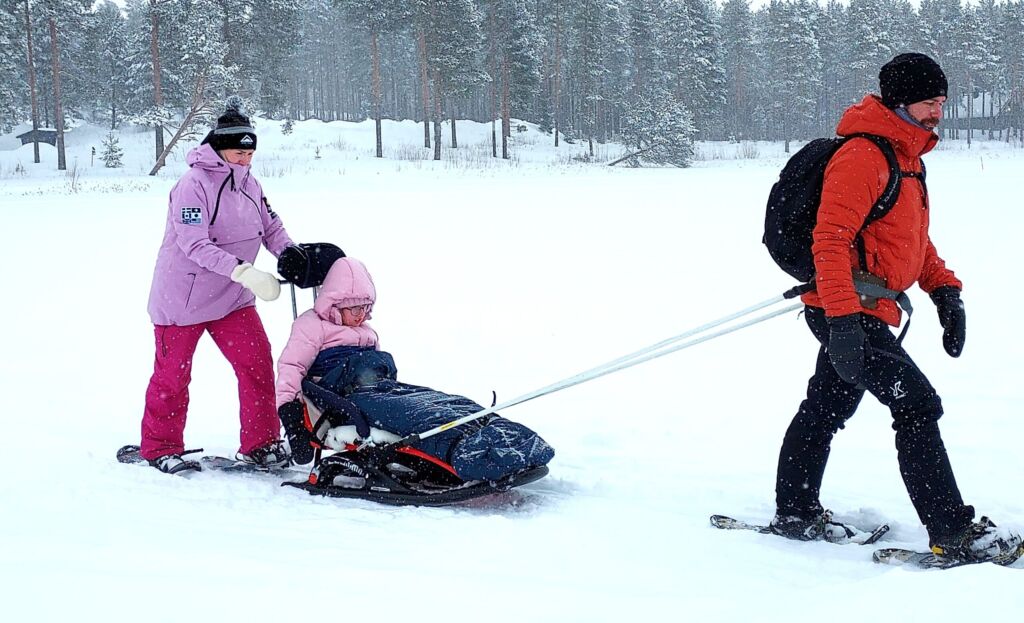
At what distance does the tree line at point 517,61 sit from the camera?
3719cm

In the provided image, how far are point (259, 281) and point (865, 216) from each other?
2960 millimetres

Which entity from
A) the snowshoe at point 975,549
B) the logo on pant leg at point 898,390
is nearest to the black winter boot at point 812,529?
the snowshoe at point 975,549

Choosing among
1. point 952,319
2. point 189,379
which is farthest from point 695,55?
point 952,319

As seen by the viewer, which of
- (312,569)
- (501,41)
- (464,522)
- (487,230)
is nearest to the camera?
(312,569)

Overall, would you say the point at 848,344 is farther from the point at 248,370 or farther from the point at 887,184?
the point at 248,370

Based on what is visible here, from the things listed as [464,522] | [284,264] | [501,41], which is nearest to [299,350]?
[284,264]

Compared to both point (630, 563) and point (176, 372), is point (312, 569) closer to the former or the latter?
point (630, 563)

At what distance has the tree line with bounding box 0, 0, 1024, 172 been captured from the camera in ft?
Result: 122

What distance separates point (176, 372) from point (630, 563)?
292cm

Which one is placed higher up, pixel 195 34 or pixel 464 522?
pixel 195 34

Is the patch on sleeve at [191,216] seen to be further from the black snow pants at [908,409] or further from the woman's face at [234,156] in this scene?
the black snow pants at [908,409]

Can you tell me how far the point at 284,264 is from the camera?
4.57 meters

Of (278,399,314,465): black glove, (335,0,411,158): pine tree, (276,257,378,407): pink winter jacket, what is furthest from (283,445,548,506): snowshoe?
(335,0,411,158): pine tree

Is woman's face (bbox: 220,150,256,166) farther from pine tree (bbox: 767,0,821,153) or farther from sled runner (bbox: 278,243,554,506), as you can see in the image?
pine tree (bbox: 767,0,821,153)
